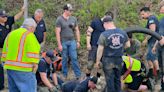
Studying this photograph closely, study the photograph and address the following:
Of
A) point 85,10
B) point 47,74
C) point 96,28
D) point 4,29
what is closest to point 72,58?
point 96,28

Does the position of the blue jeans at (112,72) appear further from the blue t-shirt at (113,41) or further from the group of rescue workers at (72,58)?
the blue t-shirt at (113,41)

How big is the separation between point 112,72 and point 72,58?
6.53ft

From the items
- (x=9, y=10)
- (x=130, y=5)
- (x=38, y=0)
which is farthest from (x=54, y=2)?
(x=130, y=5)

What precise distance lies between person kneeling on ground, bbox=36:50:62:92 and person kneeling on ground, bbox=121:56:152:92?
4.79 feet

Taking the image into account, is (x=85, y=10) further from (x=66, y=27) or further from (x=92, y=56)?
(x=92, y=56)

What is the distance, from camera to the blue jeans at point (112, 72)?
7.57m

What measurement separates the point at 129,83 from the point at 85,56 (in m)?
2.93

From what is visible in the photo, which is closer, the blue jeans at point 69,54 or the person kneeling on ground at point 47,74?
the person kneeling on ground at point 47,74

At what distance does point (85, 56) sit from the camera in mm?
11016

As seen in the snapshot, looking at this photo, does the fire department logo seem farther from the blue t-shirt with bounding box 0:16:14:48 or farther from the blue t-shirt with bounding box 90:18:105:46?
the blue t-shirt with bounding box 0:16:14:48

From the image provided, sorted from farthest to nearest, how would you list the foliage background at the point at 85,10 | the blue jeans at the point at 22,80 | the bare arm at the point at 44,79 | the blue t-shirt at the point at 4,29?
the foliage background at the point at 85,10
the blue t-shirt at the point at 4,29
the bare arm at the point at 44,79
the blue jeans at the point at 22,80

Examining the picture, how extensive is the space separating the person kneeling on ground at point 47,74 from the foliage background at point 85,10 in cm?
308

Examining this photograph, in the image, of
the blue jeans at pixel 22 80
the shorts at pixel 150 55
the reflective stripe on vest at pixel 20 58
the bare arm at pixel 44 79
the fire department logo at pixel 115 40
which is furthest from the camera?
the shorts at pixel 150 55

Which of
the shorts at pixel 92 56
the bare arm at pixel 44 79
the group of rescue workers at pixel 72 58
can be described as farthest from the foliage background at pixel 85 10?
the bare arm at pixel 44 79
